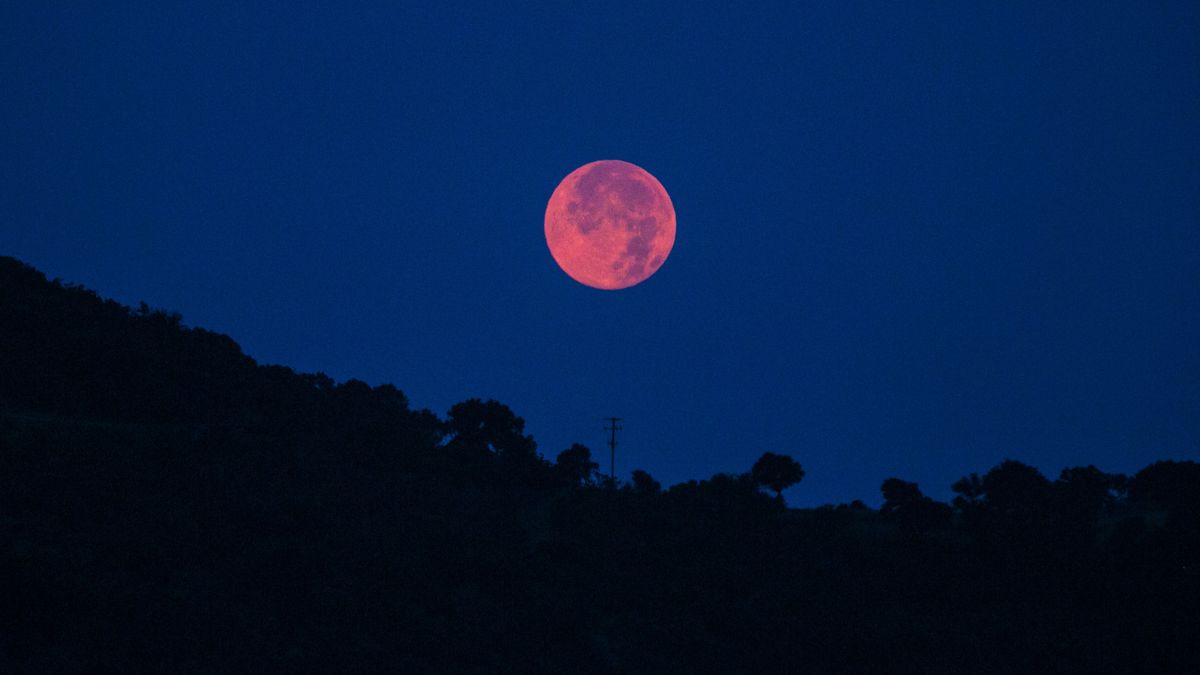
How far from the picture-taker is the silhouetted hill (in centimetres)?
2291

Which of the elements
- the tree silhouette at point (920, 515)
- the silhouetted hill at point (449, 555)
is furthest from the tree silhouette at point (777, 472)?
the tree silhouette at point (920, 515)

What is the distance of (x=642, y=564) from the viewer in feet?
118

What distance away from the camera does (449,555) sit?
3219cm

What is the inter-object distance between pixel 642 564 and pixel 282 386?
28.6 metres

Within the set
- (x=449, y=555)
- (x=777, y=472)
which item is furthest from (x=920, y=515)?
(x=449, y=555)

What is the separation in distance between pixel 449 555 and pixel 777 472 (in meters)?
27.8

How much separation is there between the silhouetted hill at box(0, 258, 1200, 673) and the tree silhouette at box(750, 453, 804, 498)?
2.76 metres

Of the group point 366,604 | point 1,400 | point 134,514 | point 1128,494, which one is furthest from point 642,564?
point 1128,494

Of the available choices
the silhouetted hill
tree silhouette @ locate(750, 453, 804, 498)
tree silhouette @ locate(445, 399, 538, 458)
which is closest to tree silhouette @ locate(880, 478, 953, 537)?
the silhouetted hill

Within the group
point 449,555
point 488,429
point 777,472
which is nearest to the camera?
point 449,555

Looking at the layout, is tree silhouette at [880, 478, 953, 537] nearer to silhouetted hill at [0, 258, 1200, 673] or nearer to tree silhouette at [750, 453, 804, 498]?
silhouetted hill at [0, 258, 1200, 673]

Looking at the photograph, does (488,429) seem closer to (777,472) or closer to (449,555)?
(777,472)

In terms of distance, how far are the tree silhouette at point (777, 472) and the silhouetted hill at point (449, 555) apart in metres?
2.76

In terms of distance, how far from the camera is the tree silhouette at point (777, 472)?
54469 millimetres
